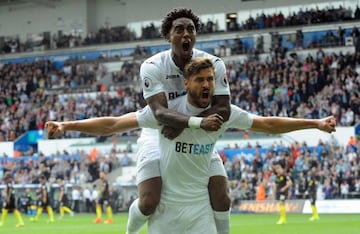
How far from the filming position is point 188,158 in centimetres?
720

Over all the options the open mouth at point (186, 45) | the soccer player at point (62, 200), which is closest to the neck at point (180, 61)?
the open mouth at point (186, 45)

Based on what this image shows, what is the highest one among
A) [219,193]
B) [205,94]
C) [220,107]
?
[205,94]

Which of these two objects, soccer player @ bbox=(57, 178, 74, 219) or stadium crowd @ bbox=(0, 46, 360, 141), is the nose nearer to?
soccer player @ bbox=(57, 178, 74, 219)

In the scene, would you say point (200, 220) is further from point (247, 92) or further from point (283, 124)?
point (247, 92)

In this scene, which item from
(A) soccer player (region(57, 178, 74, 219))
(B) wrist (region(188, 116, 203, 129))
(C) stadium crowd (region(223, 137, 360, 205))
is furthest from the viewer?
(A) soccer player (region(57, 178, 74, 219))

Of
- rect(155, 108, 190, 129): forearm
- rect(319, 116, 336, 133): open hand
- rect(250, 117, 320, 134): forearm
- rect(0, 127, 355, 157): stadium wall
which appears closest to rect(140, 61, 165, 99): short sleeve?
rect(155, 108, 190, 129): forearm

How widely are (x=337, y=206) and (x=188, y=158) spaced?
2210cm

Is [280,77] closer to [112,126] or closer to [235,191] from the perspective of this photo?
[235,191]

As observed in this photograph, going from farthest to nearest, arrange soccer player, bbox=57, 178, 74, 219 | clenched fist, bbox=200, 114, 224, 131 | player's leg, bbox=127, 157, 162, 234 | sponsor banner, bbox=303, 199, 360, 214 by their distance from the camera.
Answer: soccer player, bbox=57, 178, 74, 219
sponsor banner, bbox=303, 199, 360, 214
player's leg, bbox=127, 157, 162, 234
clenched fist, bbox=200, 114, 224, 131

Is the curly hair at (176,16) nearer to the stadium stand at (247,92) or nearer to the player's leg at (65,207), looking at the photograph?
the stadium stand at (247,92)

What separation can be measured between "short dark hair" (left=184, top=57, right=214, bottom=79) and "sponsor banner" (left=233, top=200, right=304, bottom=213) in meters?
22.9

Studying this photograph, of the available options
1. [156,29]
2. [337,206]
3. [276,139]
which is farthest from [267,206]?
[156,29]

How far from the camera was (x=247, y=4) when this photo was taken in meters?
44.1

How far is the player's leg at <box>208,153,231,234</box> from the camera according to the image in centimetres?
750
